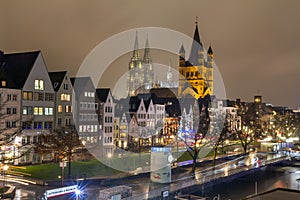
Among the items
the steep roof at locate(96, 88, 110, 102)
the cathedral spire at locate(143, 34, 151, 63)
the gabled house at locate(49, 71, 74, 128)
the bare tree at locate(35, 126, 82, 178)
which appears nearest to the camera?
the bare tree at locate(35, 126, 82, 178)

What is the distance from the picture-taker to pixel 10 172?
38062 mm

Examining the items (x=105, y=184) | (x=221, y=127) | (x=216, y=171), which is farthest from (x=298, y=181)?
(x=221, y=127)

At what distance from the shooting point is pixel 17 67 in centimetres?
4850

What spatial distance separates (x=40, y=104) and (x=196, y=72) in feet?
337

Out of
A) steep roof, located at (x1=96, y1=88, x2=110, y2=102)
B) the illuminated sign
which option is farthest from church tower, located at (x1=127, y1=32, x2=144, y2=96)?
the illuminated sign

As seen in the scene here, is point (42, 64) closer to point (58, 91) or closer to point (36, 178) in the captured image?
point (58, 91)

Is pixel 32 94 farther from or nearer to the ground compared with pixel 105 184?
farther from the ground

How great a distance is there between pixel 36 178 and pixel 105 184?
272 inches

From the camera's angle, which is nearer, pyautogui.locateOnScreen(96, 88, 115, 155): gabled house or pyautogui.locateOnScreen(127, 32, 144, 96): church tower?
pyautogui.locateOnScreen(96, 88, 115, 155): gabled house

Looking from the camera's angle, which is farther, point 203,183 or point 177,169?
point 177,169

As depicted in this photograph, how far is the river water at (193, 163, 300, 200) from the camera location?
38.0m

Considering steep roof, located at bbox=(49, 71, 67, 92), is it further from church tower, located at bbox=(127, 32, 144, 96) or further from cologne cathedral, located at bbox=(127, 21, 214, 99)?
church tower, located at bbox=(127, 32, 144, 96)

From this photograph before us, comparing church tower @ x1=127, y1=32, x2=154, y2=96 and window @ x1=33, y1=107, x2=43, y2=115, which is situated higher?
church tower @ x1=127, y1=32, x2=154, y2=96

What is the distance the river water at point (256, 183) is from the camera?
3800 cm
